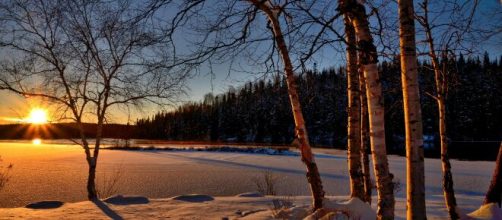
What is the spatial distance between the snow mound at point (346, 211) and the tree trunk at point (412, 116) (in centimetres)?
149

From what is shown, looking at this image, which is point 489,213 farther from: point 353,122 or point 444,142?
point 353,122

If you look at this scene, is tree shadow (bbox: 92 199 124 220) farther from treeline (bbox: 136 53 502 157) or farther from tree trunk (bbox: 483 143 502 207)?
treeline (bbox: 136 53 502 157)

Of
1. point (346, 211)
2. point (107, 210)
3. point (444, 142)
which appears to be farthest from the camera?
point (107, 210)

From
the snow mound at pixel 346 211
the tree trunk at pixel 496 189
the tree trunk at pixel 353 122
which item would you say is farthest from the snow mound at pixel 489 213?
the snow mound at pixel 346 211

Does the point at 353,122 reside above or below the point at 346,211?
above

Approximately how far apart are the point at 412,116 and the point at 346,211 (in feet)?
6.94

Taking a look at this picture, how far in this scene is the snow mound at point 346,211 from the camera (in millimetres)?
5855

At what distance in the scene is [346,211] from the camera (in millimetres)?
5906

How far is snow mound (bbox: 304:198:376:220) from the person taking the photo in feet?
19.2

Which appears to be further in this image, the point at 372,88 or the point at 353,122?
the point at 353,122

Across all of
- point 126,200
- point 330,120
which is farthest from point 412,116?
point 330,120

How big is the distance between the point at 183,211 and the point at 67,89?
15.5 feet

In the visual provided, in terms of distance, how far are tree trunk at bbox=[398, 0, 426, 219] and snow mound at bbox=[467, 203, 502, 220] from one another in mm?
2828

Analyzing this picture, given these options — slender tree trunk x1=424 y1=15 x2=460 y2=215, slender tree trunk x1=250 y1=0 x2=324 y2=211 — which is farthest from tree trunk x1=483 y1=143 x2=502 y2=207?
slender tree trunk x1=250 y1=0 x2=324 y2=211
